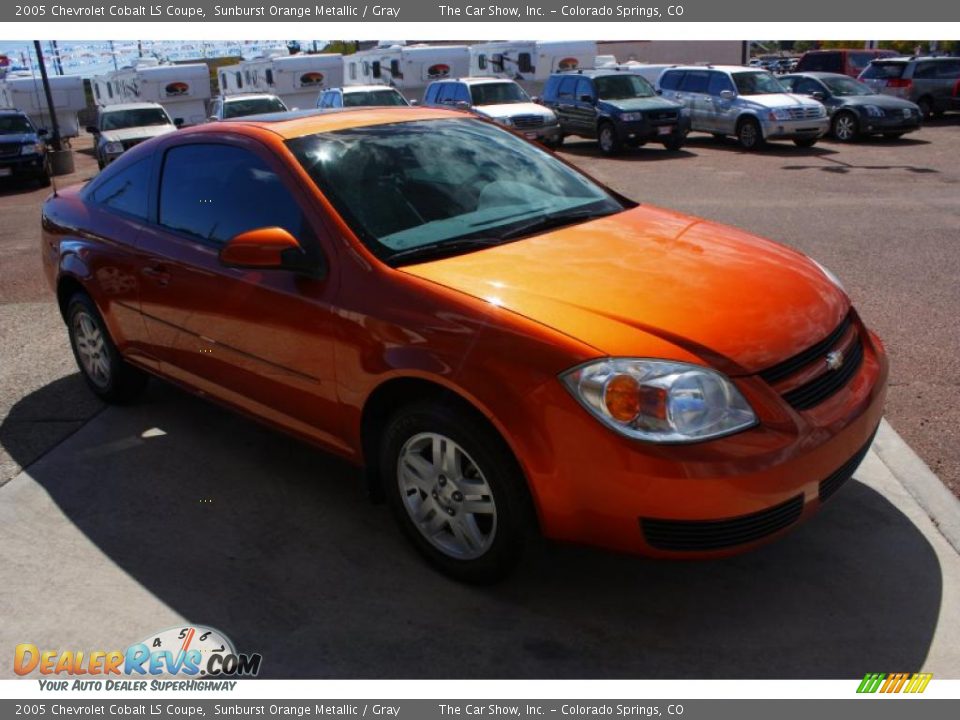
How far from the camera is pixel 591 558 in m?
3.55

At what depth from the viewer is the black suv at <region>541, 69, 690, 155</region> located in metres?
19.4

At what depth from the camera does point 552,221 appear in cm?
391

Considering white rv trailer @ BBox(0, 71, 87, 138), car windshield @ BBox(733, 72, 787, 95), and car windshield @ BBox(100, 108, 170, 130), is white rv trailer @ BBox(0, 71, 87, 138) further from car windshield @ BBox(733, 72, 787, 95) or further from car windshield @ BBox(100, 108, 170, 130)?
car windshield @ BBox(733, 72, 787, 95)

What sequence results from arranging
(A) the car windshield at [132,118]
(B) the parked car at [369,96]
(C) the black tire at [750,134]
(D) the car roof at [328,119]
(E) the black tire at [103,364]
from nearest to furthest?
(D) the car roof at [328,119] → (E) the black tire at [103,364] → (C) the black tire at [750,134] → (A) the car windshield at [132,118] → (B) the parked car at [369,96]

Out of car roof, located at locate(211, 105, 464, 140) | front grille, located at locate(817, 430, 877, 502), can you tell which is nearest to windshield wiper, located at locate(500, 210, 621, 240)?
car roof, located at locate(211, 105, 464, 140)

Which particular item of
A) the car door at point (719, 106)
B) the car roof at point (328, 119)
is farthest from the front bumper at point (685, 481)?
the car door at point (719, 106)

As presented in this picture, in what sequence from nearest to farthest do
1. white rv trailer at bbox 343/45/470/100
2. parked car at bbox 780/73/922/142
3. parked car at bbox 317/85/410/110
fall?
1. parked car at bbox 780/73/922/142
2. parked car at bbox 317/85/410/110
3. white rv trailer at bbox 343/45/470/100

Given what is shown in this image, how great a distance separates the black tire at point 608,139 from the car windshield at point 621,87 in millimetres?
822

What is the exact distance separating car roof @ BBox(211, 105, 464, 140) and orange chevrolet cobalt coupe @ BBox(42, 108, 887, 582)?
0.08 feet

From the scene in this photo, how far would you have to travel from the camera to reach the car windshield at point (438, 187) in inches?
142

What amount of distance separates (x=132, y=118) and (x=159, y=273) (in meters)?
18.9

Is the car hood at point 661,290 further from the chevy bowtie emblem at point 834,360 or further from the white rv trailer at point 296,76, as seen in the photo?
the white rv trailer at point 296,76
